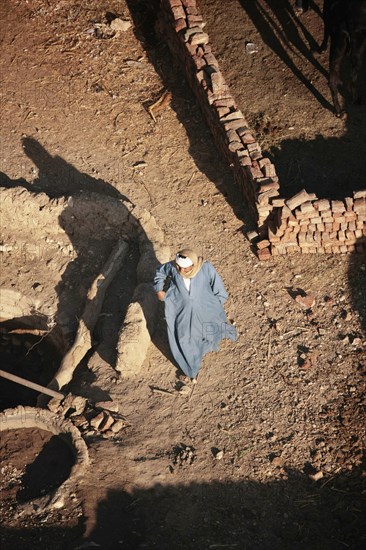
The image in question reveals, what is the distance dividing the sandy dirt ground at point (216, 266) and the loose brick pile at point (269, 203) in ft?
0.65

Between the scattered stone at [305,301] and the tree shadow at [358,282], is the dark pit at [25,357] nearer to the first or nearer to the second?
the scattered stone at [305,301]

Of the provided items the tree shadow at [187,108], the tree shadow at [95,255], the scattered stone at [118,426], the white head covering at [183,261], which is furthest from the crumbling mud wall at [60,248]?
the white head covering at [183,261]

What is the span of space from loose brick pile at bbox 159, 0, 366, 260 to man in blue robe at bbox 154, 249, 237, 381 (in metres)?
1.25

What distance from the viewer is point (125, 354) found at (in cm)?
649

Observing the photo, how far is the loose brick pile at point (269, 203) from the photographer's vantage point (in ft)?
23.5

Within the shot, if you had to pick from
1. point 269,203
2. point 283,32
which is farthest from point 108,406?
point 283,32

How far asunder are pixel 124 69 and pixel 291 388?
460cm

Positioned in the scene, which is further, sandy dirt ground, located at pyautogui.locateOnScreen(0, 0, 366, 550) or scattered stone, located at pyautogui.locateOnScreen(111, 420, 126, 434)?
scattered stone, located at pyautogui.locateOnScreen(111, 420, 126, 434)

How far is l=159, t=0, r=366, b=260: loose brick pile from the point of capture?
23.5ft

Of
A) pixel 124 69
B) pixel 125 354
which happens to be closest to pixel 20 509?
pixel 125 354

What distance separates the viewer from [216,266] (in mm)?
7414

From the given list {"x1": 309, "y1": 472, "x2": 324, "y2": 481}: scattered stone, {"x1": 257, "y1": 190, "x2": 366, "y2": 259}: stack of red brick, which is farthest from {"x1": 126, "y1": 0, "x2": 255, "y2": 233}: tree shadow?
{"x1": 309, "y1": 472, "x2": 324, "y2": 481}: scattered stone

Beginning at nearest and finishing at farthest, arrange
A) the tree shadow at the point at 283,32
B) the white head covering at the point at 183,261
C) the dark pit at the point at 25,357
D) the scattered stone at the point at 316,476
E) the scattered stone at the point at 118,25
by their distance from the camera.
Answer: the white head covering at the point at 183,261, the scattered stone at the point at 316,476, the dark pit at the point at 25,357, the tree shadow at the point at 283,32, the scattered stone at the point at 118,25

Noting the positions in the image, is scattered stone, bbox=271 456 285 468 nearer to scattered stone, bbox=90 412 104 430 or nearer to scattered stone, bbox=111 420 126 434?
scattered stone, bbox=111 420 126 434
